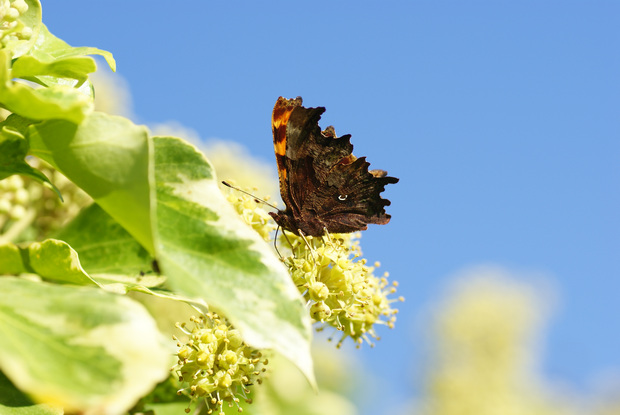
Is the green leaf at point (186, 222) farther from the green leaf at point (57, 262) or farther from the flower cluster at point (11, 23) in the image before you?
the flower cluster at point (11, 23)

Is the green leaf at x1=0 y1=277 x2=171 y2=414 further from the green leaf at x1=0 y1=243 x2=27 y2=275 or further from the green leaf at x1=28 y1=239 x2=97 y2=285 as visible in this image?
the green leaf at x1=0 y1=243 x2=27 y2=275

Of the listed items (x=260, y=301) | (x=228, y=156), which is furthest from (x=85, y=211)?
(x=228, y=156)

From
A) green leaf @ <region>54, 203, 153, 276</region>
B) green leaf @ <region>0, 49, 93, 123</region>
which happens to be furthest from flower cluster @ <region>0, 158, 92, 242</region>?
green leaf @ <region>0, 49, 93, 123</region>

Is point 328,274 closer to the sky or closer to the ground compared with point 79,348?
closer to the sky

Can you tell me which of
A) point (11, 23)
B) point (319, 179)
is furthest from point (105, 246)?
point (319, 179)

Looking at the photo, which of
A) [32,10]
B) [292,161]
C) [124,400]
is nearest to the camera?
[124,400]

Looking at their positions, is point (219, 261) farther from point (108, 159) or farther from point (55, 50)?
point (55, 50)

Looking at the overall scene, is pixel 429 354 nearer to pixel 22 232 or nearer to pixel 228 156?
pixel 228 156
